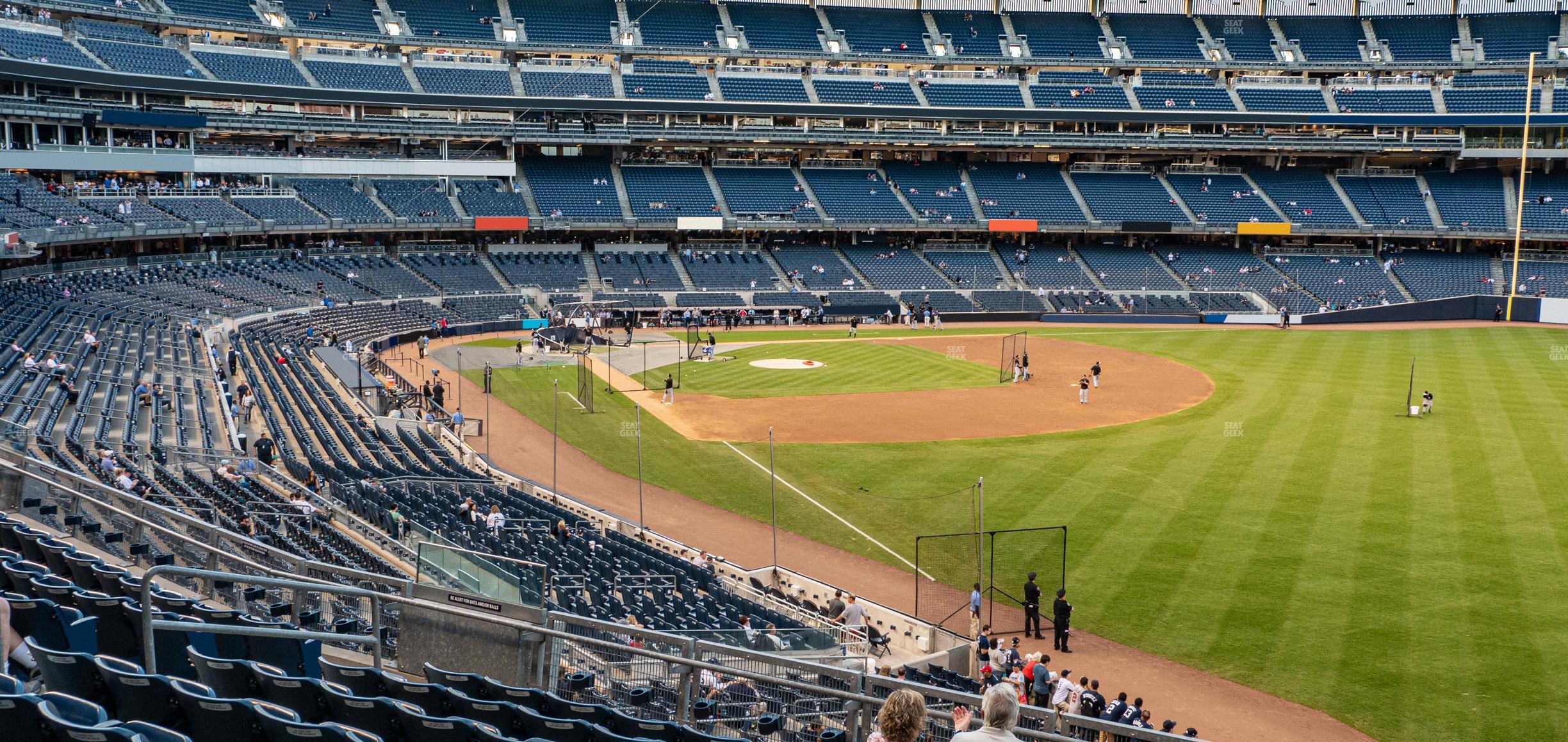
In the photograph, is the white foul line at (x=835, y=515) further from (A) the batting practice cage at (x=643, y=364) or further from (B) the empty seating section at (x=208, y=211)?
(B) the empty seating section at (x=208, y=211)

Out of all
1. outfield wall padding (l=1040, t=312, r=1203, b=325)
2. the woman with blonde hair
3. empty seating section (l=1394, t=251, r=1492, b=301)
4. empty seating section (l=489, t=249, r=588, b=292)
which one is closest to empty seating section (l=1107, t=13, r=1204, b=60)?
empty seating section (l=1394, t=251, r=1492, b=301)

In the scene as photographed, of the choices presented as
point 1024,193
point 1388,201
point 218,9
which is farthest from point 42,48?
point 1388,201

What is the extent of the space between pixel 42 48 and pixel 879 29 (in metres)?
54.9

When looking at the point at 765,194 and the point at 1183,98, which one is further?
the point at 1183,98

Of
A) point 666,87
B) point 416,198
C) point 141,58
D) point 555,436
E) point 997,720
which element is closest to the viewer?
point 997,720

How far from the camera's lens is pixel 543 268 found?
7288 cm

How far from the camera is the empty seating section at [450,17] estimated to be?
254 ft

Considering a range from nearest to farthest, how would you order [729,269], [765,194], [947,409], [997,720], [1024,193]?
[997,720] → [947,409] → [729,269] → [765,194] → [1024,193]

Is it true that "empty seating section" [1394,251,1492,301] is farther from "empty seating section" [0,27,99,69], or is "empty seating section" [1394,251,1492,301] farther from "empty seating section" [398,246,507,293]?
"empty seating section" [0,27,99,69]

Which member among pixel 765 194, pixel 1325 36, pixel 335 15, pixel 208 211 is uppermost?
pixel 1325 36

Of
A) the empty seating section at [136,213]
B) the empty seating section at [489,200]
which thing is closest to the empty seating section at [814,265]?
the empty seating section at [489,200]

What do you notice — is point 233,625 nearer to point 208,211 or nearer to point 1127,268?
point 208,211

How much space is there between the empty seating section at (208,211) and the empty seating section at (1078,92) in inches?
2130

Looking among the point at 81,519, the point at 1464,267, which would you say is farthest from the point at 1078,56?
the point at 81,519
